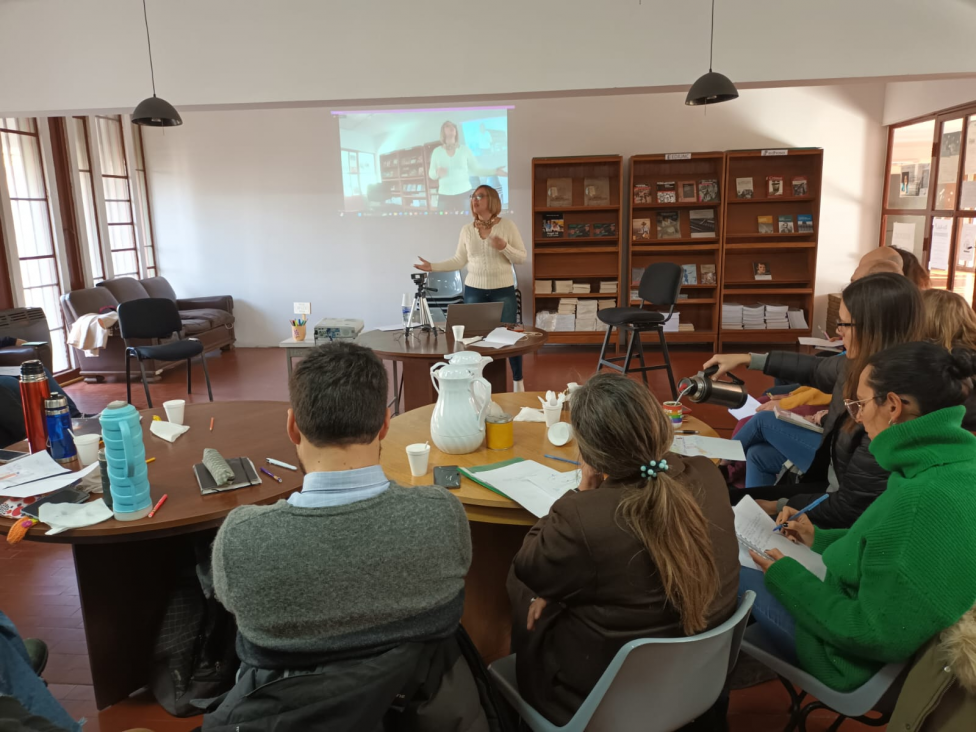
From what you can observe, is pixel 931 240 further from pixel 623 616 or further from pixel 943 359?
pixel 623 616

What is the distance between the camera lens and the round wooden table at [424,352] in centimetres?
358

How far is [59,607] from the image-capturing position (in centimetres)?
267

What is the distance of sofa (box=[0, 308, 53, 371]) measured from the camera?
489 centimetres

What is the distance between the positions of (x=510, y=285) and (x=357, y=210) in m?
3.13

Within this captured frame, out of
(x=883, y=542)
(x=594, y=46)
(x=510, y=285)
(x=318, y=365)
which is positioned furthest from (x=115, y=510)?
(x=594, y=46)

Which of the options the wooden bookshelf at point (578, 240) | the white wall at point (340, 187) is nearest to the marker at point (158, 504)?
the wooden bookshelf at point (578, 240)

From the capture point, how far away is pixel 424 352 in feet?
11.6

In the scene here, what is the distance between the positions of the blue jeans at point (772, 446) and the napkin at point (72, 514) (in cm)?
234

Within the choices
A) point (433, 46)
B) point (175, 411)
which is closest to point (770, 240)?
point (433, 46)

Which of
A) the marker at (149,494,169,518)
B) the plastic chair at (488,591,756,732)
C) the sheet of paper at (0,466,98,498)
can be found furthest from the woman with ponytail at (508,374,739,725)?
the sheet of paper at (0,466,98,498)

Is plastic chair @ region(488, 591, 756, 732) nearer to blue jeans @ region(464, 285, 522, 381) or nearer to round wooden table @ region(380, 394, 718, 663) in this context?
round wooden table @ region(380, 394, 718, 663)

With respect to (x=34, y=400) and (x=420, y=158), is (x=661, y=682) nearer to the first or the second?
(x=34, y=400)

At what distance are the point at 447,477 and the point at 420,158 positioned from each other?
6.04 meters

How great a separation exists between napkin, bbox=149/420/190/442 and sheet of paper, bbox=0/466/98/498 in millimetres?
322
